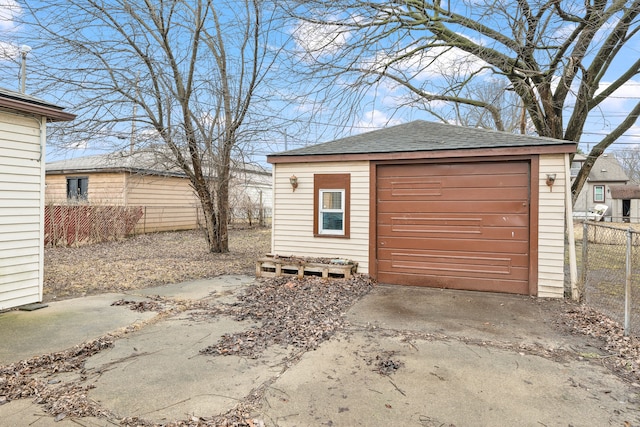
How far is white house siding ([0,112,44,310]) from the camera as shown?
470cm

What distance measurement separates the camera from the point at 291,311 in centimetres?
486

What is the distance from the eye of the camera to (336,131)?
8.24 metres

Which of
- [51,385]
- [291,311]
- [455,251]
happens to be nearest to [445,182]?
[455,251]

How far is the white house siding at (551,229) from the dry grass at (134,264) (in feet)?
18.3

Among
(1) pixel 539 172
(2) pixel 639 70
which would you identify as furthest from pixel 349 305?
(2) pixel 639 70

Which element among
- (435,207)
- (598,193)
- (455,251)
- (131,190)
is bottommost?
(455,251)

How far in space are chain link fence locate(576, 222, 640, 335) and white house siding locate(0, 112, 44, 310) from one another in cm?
735

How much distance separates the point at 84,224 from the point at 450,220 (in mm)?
11443

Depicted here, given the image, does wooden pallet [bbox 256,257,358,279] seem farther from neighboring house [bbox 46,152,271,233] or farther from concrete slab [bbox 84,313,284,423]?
neighboring house [bbox 46,152,271,233]

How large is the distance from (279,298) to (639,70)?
10.4 meters

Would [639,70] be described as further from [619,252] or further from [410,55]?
[410,55]

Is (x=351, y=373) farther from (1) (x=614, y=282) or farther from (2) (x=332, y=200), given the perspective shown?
(1) (x=614, y=282)

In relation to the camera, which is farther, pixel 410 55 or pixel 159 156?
pixel 159 156

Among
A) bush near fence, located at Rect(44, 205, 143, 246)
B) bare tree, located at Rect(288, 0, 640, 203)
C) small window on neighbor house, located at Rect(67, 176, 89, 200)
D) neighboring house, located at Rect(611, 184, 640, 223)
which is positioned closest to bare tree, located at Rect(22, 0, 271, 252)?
bare tree, located at Rect(288, 0, 640, 203)
